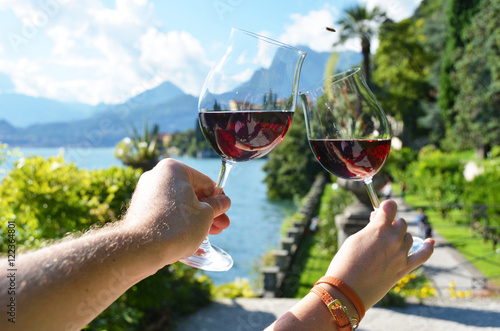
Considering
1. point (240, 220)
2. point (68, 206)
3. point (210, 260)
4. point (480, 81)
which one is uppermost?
point (480, 81)

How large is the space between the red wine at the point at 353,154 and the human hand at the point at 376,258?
0.66 ft

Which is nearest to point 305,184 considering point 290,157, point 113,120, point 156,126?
point 290,157

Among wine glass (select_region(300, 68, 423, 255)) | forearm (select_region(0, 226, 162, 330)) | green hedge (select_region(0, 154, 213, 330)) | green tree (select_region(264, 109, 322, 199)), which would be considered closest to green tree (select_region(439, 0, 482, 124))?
green tree (select_region(264, 109, 322, 199))

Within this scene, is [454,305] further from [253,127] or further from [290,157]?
[290,157]

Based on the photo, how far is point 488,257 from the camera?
9680mm

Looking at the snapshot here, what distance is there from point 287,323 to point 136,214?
404 millimetres

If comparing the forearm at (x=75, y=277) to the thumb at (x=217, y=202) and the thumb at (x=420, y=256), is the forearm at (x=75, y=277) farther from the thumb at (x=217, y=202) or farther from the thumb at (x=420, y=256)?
the thumb at (x=420, y=256)

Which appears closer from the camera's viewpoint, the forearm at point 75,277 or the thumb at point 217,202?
the forearm at point 75,277

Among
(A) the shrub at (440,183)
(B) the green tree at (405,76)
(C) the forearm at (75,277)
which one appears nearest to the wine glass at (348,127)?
(C) the forearm at (75,277)

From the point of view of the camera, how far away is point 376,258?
40.4 inches

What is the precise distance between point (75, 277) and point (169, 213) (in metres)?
0.23

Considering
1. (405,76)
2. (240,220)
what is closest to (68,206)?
(240,220)

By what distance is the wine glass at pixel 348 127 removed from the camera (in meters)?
1.25

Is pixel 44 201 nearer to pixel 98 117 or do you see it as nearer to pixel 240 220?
pixel 98 117
